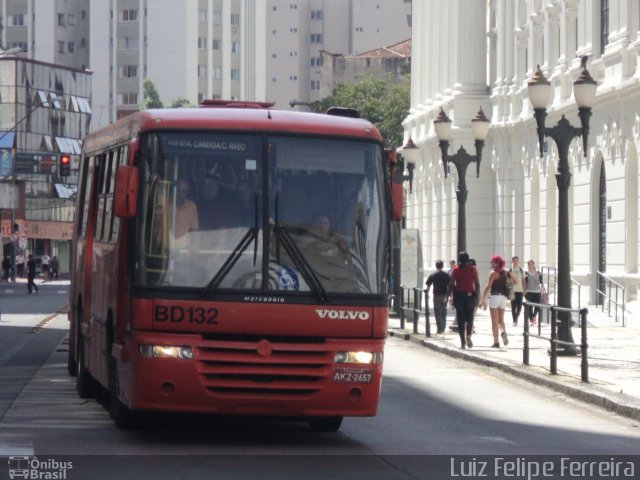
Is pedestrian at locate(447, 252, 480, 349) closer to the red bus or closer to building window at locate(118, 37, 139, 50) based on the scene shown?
the red bus

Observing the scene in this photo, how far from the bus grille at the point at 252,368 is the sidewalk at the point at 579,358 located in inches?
232

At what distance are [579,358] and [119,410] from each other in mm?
13124

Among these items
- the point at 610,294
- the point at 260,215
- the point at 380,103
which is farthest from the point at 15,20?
the point at 260,215

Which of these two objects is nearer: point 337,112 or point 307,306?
point 307,306

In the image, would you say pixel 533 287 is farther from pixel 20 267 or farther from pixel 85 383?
pixel 20 267

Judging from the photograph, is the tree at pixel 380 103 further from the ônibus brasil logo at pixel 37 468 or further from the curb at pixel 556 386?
the ônibus brasil logo at pixel 37 468

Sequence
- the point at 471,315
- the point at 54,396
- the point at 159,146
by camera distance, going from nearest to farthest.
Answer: the point at 159,146 < the point at 54,396 < the point at 471,315

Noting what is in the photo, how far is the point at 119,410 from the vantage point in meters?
16.5

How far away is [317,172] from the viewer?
15.6 meters

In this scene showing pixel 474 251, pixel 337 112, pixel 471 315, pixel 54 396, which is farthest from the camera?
pixel 474 251

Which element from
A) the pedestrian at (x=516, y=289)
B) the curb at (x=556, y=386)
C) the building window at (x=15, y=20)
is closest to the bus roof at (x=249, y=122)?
the curb at (x=556, y=386)

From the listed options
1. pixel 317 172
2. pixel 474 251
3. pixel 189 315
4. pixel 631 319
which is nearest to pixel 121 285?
pixel 189 315

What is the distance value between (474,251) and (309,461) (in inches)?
1852

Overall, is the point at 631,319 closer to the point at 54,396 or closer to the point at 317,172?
the point at 54,396
